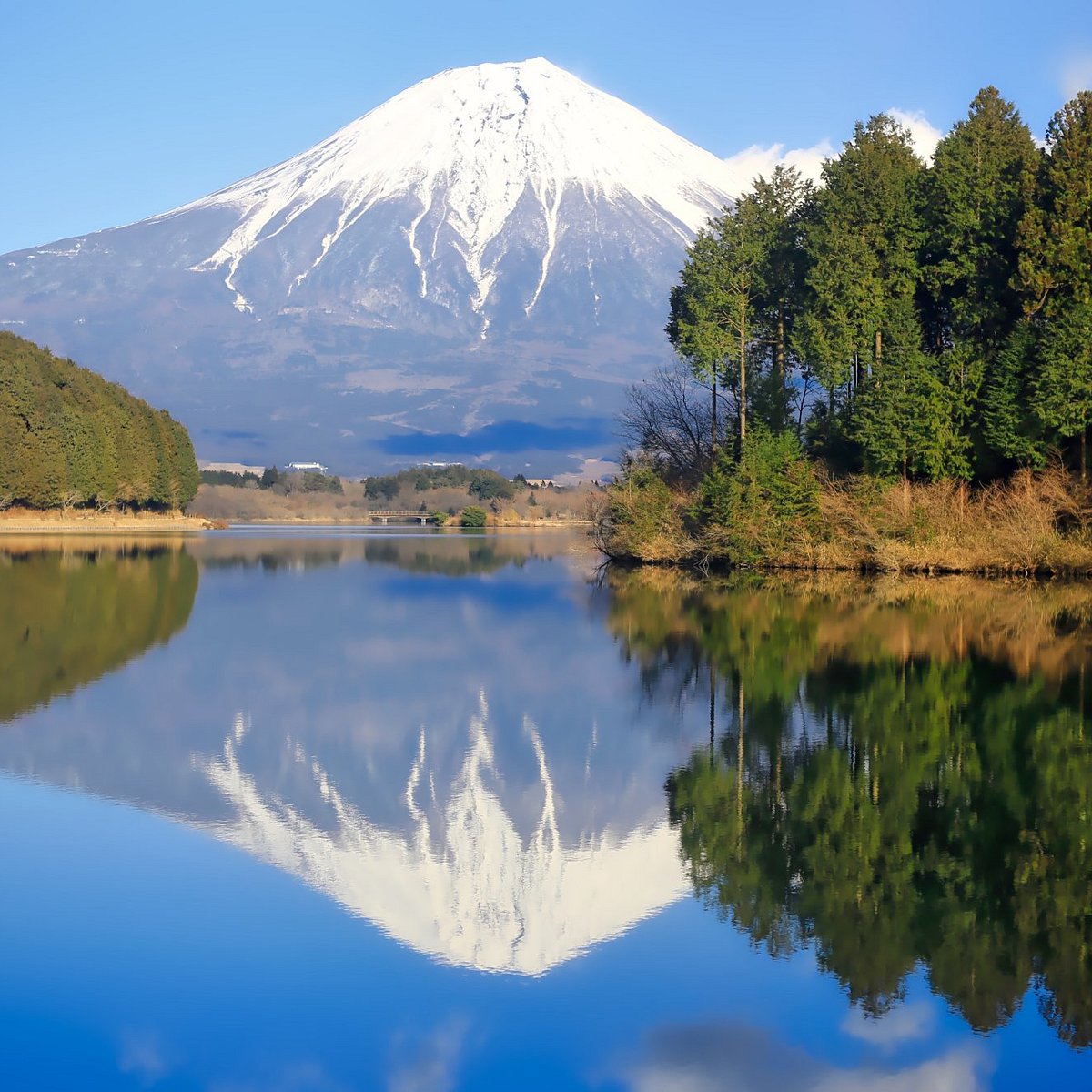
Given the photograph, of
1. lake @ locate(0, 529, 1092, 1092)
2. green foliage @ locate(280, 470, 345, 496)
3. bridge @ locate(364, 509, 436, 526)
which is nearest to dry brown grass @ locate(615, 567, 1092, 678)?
lake @ locate(0, 529, 1092, 1092)

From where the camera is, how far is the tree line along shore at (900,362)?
28.6 metres

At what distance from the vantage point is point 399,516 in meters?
101

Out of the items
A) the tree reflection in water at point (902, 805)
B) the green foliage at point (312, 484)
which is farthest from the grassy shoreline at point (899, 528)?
the green foliage at point (312, 484)

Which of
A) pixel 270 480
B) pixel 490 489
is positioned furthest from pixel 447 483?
pixel 270 480

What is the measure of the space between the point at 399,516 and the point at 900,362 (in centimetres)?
7247

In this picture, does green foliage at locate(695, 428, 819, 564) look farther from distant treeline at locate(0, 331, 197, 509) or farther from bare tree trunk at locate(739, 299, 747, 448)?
distant treeline at locate(0, 331, 197, 509)

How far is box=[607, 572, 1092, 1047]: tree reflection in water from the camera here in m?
5.73

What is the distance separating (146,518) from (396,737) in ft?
213

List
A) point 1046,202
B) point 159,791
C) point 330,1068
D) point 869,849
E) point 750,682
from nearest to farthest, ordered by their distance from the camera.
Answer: point 330,1068 < point 869,849 < point 159,791 < point 750,682 < point 1046,202

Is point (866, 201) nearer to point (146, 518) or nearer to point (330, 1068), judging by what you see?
point (330, 1068)

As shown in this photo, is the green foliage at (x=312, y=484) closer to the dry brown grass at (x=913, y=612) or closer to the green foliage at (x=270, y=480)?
the green foliage at (x=270, y=480)

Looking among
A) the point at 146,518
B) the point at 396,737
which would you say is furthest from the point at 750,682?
the point at 146,518

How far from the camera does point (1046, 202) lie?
29.8 metres

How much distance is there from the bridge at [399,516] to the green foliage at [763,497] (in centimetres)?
6420
